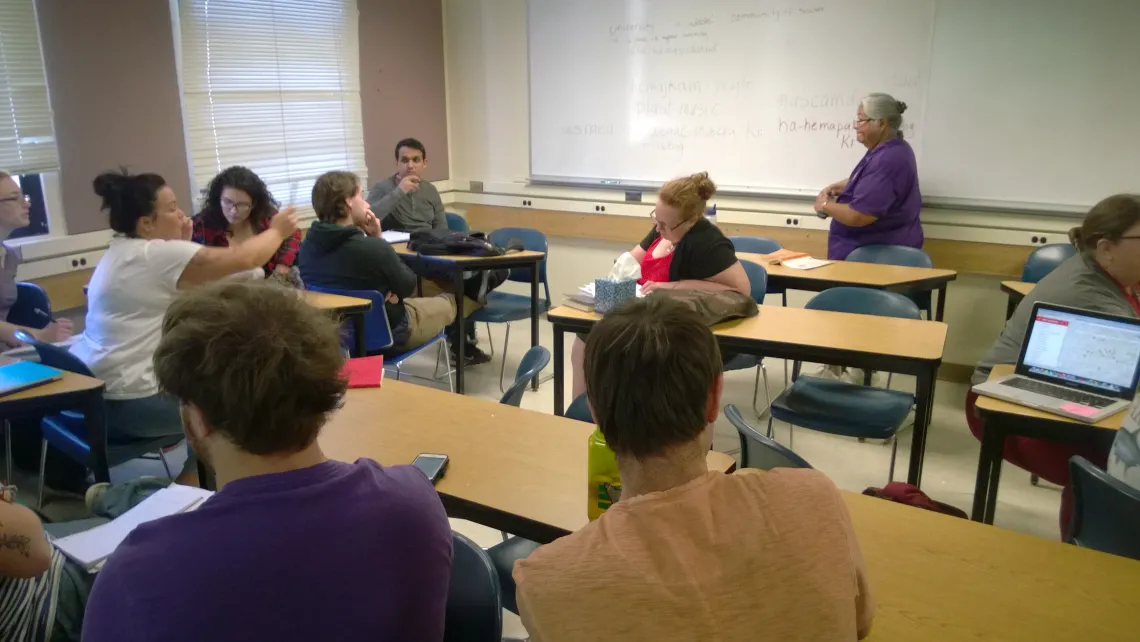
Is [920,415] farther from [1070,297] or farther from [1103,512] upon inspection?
[1103,512]

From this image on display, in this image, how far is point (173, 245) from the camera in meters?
2.71

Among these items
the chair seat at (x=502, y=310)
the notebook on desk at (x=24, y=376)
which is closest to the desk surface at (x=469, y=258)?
the chair seat at (x=502, y=310)

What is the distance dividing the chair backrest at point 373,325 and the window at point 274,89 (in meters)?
1.58

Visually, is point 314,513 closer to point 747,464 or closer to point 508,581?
point 508,581

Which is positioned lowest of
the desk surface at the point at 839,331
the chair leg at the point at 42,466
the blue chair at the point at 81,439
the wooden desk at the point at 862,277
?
the chair leg at the point at 42,466

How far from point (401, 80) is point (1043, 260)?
4274 millimetres

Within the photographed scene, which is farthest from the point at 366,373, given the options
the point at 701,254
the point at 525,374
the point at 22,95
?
the point at 22,95

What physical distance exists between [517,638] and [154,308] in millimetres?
1704

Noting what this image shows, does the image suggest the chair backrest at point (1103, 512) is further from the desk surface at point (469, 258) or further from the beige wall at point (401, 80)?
the beige wall at point (401, 80)

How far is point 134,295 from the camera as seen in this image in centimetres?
269

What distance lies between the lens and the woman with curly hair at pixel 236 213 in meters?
3.57

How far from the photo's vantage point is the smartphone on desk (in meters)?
1.74

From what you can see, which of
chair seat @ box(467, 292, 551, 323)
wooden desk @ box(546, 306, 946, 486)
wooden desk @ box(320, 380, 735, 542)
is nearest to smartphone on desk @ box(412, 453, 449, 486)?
wooden desk @ box(320, 380, 735, 542)

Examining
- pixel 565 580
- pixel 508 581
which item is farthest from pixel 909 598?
pixel 508 581
